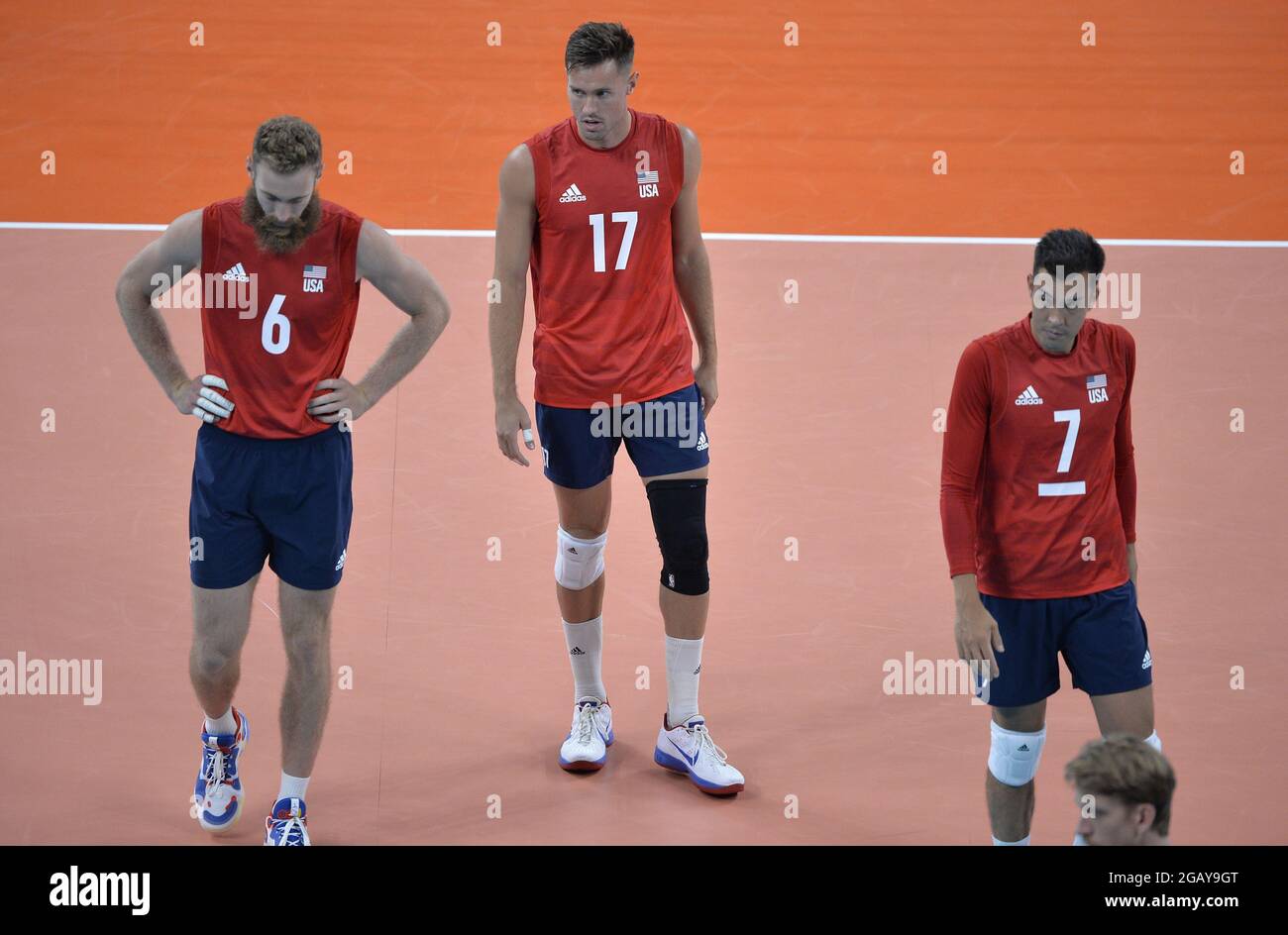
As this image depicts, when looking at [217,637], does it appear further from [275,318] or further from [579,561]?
[579,561]

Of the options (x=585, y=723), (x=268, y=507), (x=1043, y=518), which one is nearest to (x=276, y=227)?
(x=268, y=507)

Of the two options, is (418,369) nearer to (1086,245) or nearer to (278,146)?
(278,146)

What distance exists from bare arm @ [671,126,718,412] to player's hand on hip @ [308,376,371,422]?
1603 mm

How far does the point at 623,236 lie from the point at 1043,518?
2.05 m

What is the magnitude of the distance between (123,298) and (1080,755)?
140 inches

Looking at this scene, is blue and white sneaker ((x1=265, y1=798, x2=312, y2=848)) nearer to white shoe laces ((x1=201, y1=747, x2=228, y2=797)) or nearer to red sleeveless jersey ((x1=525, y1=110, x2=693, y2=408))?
white shoe laces ((x1=201, y1=747, x2=228, y2=797))

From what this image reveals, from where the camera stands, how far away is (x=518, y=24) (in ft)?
42.2

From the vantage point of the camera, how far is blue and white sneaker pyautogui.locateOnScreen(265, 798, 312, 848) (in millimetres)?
5320

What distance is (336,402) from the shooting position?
5.20 meters

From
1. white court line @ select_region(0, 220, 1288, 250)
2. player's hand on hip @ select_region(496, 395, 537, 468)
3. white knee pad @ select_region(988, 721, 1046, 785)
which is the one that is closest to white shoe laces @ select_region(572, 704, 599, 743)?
player's hand on hip @ select_region(496, 395, 537, 468)

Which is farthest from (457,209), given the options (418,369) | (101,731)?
(101,731)

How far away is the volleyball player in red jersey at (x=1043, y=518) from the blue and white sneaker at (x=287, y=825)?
2483 millimetres

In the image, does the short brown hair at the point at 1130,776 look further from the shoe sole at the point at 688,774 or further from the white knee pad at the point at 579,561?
the white knee pad at the point at 579,561

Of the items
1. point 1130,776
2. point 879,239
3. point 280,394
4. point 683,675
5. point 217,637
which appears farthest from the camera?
point 879,239
